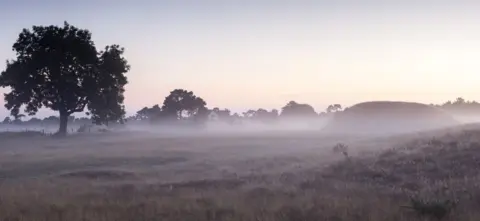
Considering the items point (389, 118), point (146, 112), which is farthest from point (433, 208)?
point (146, 112)

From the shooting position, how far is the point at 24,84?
55.8 metres

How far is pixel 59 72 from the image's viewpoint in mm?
55750

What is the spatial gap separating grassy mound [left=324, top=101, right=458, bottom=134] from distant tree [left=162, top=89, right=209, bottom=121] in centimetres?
3241

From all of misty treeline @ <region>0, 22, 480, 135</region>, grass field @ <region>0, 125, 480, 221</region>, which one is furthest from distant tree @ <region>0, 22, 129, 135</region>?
grass field @ <region>0, 125, 480, 221</region>

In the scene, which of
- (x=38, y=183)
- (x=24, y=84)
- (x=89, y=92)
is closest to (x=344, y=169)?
(x=38, y=183)

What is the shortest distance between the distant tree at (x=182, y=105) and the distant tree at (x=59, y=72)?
5850 centimetres

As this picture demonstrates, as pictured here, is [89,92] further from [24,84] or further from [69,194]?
[69,194]

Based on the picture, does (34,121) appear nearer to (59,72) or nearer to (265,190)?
(59,72)

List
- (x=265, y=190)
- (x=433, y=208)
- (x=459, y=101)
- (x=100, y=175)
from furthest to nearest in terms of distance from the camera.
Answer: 1. (x=459, y=101)
2. (x=100, y=175)
3. (x=265, y=190)
4. (x=433, y=208)

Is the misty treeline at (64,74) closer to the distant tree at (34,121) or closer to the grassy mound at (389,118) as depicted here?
the grassy mound at (389,118)

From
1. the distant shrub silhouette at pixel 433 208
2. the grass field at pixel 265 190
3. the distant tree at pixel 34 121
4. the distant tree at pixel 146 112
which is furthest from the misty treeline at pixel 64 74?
the distant tree at pixel 34 121

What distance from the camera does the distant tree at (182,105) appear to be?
11731 centimetres

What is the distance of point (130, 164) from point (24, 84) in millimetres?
31738

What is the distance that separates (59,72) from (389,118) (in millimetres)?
64995
